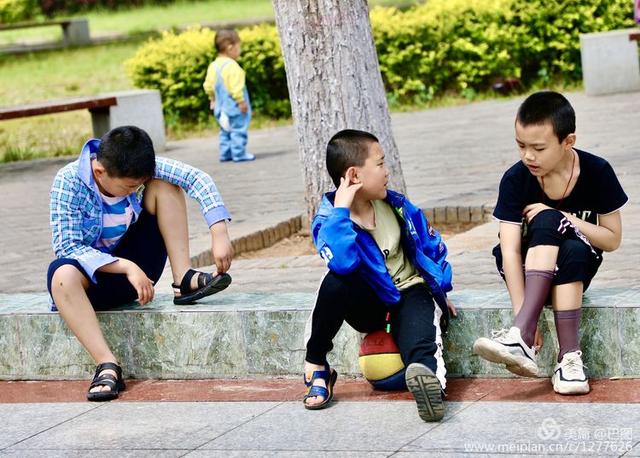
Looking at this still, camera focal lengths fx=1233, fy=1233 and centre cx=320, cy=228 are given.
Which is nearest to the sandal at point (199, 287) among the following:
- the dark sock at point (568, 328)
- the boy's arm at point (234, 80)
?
the dark sock at point (568, 328)

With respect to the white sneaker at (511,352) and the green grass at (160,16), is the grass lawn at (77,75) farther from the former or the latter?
the white sneaker at (511,352)

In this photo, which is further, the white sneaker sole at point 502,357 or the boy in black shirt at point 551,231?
the boy in black shirt at point 551,231

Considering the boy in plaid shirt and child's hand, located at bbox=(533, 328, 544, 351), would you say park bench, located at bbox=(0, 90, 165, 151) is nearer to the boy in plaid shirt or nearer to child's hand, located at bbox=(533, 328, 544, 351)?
the boy in plaid shirt

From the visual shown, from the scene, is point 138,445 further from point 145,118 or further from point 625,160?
point 145,118

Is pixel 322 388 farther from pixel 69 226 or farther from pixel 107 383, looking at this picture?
pixel 69 226

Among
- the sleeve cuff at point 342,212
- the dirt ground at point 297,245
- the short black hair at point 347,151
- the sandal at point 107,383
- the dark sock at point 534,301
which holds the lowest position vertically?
the dirt ground at point 297,245

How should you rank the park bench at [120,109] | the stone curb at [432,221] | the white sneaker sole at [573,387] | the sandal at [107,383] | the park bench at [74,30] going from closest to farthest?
the white sneaker sole at [573,387]
the sandal at [107,383]
the stone curb at [432,221]
the park bench at [120,109]
the park bench at [74,30]

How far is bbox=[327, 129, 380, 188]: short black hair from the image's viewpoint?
4.55 metres

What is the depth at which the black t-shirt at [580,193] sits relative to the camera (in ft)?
14.6

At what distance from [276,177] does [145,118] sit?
10.0ft

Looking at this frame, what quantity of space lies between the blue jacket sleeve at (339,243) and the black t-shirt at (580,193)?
56 cm

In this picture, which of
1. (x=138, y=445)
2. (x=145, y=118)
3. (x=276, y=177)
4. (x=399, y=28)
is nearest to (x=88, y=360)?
(x=138, y=445)

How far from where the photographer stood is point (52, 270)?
195 inches

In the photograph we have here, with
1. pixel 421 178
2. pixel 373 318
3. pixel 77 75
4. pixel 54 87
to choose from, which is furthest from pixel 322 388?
pixel 77 75
